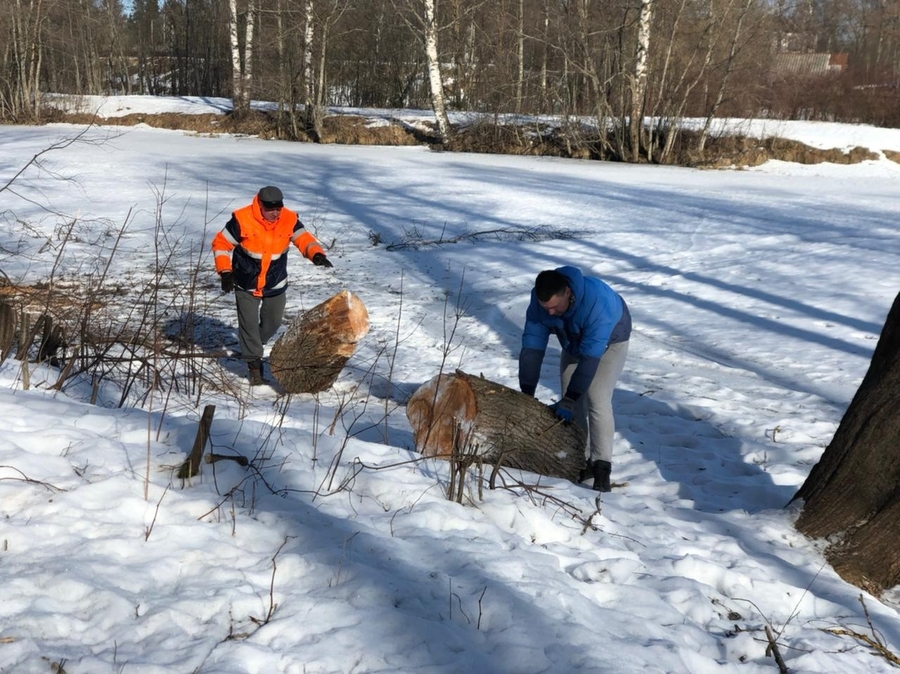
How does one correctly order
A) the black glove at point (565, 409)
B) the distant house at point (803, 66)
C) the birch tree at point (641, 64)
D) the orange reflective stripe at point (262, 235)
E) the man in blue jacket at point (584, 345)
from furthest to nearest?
the distant house at point (803, 66) → the birch tree at point (641, 64) → the orange reflective stripe at point (262, 235) → the black glove at point (565, 409) → the man in blue jacket at point (584, 345)

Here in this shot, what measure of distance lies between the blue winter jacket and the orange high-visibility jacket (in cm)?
259

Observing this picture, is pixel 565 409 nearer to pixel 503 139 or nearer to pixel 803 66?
pixel 503 139

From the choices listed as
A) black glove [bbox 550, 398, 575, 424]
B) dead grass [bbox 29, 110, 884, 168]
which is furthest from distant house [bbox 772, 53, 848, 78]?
black glove [bbox 550, 398, 575, 424]

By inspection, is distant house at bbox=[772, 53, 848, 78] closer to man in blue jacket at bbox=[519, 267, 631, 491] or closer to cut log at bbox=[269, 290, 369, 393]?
cut log at bbox=[269, 290, 369, 393]

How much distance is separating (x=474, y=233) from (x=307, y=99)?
16.5 m

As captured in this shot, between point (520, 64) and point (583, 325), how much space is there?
2577 centimetres

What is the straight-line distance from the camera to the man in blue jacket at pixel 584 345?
4.38 meters

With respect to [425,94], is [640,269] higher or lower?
lower

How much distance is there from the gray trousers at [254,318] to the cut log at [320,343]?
0.27 metres

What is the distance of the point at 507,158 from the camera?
23719 mm

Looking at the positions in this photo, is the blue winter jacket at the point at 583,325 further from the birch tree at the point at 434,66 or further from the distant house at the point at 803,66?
the distant house at the point at 803,66

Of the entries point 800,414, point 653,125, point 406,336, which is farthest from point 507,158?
point 800,414

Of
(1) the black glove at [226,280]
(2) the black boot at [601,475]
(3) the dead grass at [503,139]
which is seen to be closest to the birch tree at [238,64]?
(3) the dead grass at [503,139]

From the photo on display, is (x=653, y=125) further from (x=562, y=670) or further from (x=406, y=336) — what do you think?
(x=562, y=670)
